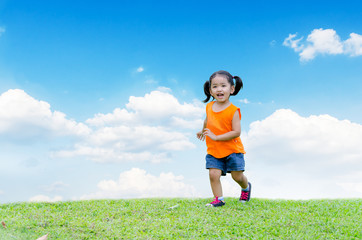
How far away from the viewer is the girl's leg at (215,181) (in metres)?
5.55

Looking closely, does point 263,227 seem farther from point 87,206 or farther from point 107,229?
point 87,206

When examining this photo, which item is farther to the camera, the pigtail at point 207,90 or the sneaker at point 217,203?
the pigtail at point 207,90

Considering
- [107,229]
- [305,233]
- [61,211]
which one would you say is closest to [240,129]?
[305,233]

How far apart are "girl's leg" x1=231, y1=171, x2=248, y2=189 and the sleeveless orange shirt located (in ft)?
1.02

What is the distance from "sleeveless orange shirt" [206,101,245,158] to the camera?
5.52m

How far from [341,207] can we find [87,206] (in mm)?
3592

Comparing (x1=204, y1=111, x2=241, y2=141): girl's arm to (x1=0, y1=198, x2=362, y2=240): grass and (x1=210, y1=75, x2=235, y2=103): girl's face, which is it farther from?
(x1=0, y1=198, x2=362, y2=240): grass

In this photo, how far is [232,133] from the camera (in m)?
5.41

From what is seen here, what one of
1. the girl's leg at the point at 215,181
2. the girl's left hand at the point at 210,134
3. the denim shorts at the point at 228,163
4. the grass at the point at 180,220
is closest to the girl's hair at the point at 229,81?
the girl's left hand at the point at 210,134

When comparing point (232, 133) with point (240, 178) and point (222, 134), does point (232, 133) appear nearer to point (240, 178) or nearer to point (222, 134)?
point (222, 134)

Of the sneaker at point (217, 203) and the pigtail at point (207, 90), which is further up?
the pigtail at point (207, 90)

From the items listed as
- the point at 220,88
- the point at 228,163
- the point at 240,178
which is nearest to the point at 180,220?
the point at 228,163

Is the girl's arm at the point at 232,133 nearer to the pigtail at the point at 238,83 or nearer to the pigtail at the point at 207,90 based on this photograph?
the pigtail at the point at 238,83

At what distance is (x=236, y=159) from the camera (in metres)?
5.50
